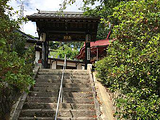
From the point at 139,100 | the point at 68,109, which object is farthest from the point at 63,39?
A: the point at 139,100

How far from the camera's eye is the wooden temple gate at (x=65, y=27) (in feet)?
32.7

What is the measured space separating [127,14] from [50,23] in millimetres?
6489

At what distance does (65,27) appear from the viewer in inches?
425

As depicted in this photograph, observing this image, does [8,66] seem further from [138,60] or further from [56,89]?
[56,89]

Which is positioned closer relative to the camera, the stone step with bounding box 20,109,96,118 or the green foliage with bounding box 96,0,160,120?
the green foliage with bounding box 96,0,160,120

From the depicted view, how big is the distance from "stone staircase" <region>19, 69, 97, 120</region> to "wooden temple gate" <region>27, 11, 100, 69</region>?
2745mm

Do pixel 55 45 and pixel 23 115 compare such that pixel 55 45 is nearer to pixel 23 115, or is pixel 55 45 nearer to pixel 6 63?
pixel 23 115

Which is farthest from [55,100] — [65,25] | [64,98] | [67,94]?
[65,25]

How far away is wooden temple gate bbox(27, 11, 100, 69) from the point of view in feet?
32.7

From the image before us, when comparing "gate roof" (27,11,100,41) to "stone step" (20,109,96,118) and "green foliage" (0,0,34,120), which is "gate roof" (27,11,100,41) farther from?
"stone step" (20,109,96,118)

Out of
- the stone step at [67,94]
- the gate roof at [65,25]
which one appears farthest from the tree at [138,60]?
the gate roof at [65,25]

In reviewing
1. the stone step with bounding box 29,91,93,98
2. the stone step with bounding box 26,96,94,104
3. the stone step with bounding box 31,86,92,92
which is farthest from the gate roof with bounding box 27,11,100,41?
the stone step with bounding box 26,96,94,104

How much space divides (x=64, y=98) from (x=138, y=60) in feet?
11.6

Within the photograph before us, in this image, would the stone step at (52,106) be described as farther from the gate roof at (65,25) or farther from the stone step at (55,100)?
the gate roof at (65,25)
